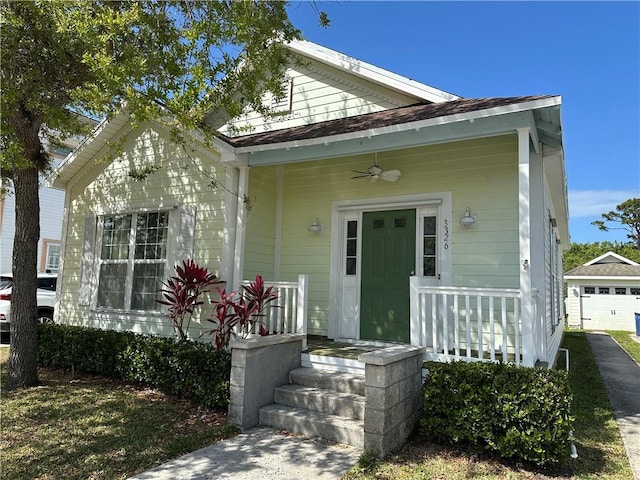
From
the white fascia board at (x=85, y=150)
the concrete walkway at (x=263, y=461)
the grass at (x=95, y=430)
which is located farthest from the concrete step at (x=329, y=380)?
the white fascia board at (x=85, y=150)

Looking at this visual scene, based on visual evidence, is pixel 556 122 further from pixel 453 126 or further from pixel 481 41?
pixel 481 41

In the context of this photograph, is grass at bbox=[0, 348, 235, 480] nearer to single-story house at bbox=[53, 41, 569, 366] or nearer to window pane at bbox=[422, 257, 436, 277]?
single-story house at bbox=[53, 41, 569, 366]

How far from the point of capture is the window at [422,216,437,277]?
20.1 ft

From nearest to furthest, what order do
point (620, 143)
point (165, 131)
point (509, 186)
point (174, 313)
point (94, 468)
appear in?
point (94, 468)
point (509, 186)
point (174, 313)
point (165, 131)
point (620, 143)

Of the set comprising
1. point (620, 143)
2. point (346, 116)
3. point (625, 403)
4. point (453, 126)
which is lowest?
point (625, 403)

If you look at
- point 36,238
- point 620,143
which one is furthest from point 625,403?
point 620,143

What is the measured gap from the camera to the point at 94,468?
3457mm

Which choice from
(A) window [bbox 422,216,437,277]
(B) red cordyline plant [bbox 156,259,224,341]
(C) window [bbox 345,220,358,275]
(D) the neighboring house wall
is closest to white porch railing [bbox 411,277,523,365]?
(A) window [bbox 422,216,437,277]

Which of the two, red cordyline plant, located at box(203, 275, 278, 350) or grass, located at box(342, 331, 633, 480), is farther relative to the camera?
red cordyline plant, located at box(203, 275, 278, 350)

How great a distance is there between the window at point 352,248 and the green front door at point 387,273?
159mm

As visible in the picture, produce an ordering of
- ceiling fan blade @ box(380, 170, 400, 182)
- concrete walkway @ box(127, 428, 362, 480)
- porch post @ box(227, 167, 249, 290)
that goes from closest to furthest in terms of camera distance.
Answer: concrete walkway @ box(127, 428, 362, 480) < porch post @ box(227, 167, 249, 290) < ceiling fan blade @ box(380, 170, 400, 182)

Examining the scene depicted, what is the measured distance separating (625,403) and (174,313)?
636cm

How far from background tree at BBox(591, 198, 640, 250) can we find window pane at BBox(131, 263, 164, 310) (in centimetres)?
3951

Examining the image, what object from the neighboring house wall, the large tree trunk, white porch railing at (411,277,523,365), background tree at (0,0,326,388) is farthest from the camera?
the neighboring house wall
